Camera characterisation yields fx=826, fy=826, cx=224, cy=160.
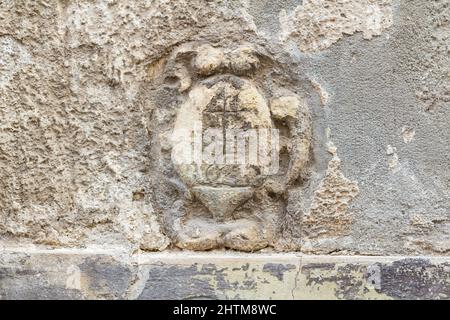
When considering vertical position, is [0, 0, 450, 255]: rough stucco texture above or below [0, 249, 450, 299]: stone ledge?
above

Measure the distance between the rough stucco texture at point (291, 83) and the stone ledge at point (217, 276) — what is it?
6cm

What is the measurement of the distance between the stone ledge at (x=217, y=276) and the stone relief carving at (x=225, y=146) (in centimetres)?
7

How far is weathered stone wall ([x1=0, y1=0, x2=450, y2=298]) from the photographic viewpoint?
1.99 metres

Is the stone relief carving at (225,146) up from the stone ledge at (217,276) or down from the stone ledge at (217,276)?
up

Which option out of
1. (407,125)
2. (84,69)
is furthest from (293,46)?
(84,69)

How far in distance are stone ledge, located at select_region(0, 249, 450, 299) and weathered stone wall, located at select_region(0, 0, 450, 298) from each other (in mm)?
49

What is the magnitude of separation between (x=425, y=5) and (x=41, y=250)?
1101 mm

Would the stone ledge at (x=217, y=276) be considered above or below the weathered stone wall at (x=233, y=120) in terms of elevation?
below

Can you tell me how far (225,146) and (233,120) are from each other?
7cm

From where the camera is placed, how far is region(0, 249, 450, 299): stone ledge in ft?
6.31

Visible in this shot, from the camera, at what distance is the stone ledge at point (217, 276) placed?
1925 mm

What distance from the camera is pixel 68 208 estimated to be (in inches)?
79.2

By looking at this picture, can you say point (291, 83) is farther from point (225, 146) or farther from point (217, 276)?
point (217, 276)

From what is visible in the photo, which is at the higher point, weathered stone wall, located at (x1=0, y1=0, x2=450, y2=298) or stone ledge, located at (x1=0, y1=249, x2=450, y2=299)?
weathered stone wall, located at (x1=0, y1=0, x2=450, y2=298)
